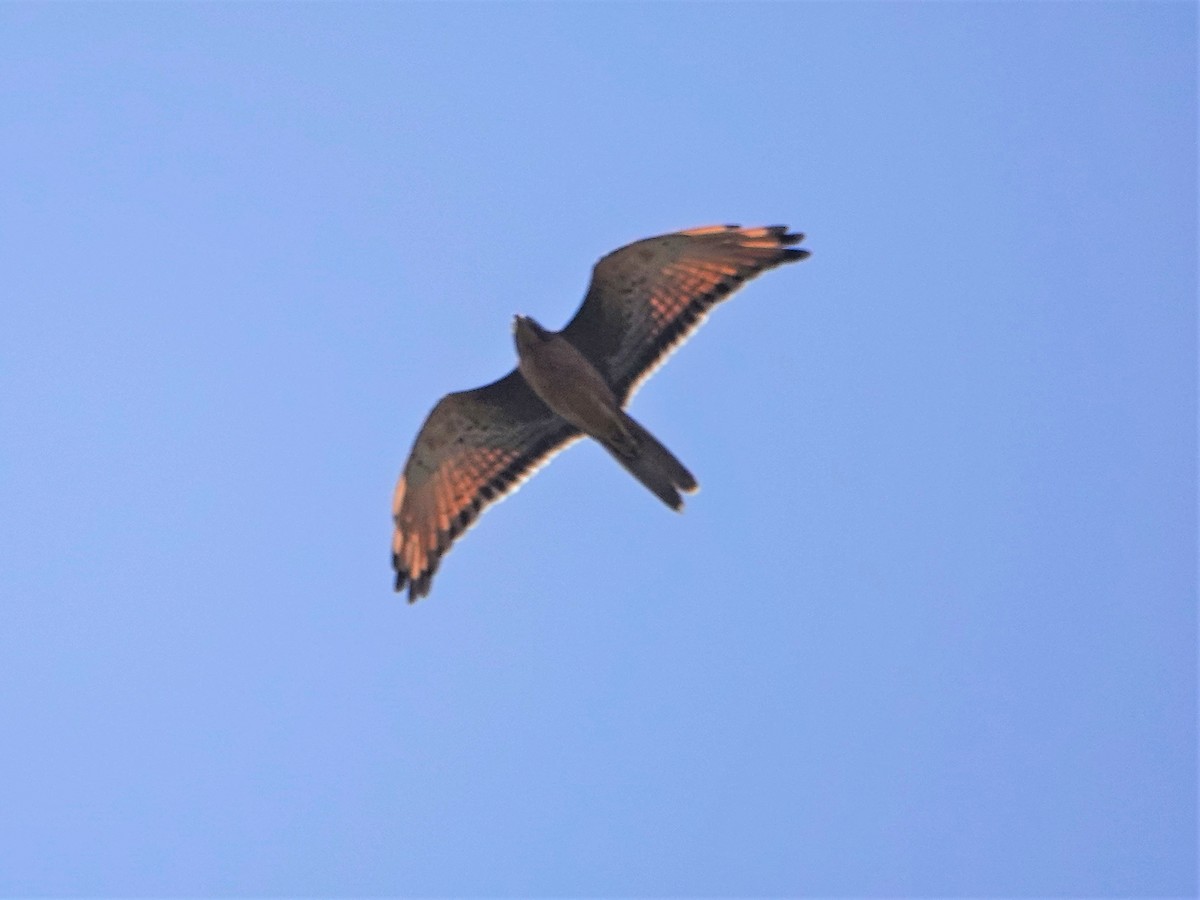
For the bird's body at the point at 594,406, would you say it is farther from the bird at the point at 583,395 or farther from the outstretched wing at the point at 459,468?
the outstretched wing at the point at 459,468

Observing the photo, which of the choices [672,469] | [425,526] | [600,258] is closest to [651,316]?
[600,258]

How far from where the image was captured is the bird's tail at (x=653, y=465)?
11930mm

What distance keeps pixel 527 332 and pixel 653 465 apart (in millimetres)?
1568

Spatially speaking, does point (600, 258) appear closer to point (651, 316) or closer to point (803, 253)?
point (651, 316)

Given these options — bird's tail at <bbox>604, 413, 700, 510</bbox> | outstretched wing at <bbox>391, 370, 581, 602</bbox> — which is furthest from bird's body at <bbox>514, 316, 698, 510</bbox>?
outstretched wing at <bbox>391, 370, 581, 602</bbox>

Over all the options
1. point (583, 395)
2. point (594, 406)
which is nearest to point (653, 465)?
point (594, 406)

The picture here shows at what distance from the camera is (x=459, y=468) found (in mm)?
13180

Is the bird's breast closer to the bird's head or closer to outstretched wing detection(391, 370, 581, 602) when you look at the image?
the bird's head

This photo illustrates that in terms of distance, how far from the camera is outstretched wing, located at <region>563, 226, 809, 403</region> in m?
12.3

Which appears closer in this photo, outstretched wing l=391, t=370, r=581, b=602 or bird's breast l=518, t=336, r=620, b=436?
bird's breast l=518, t=336, r=620, b=436

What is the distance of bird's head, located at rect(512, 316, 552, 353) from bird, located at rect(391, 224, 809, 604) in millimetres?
11

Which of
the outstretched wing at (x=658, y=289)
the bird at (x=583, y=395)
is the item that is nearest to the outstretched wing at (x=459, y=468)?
the bird at (x=583, y=395)

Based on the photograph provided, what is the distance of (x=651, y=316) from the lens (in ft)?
Answer: 41.3

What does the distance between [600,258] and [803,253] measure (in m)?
1.76
